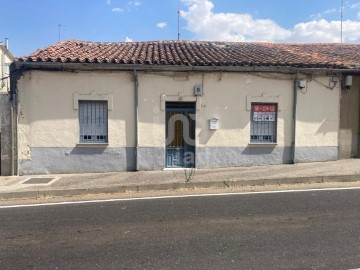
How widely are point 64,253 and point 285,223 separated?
3470 mm

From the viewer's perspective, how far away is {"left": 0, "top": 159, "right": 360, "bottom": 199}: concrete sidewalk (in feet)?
28.6

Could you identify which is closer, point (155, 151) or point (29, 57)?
point (29, 57)

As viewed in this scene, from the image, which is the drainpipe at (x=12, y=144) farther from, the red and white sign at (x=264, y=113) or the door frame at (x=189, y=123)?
the red and white sign at (x=264, y=113)

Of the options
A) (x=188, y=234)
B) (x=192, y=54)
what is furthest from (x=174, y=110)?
(x=188, y=234)

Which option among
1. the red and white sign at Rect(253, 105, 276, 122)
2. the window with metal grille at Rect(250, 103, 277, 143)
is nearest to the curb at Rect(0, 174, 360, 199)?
the window with metal grille at Rect(250, 103, 277, 143)

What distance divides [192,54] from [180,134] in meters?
3.24

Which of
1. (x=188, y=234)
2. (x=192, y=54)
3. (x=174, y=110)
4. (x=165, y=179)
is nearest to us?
(x=188, y=234)

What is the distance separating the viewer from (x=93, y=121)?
11.3 meters

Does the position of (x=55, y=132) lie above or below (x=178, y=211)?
above

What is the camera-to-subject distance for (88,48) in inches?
532

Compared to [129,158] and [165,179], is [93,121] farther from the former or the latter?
[165,179]

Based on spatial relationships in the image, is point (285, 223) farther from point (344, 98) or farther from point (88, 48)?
point (88, 48)

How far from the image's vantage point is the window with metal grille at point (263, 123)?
38.8 ft

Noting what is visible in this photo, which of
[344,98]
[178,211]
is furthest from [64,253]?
[344,98]
